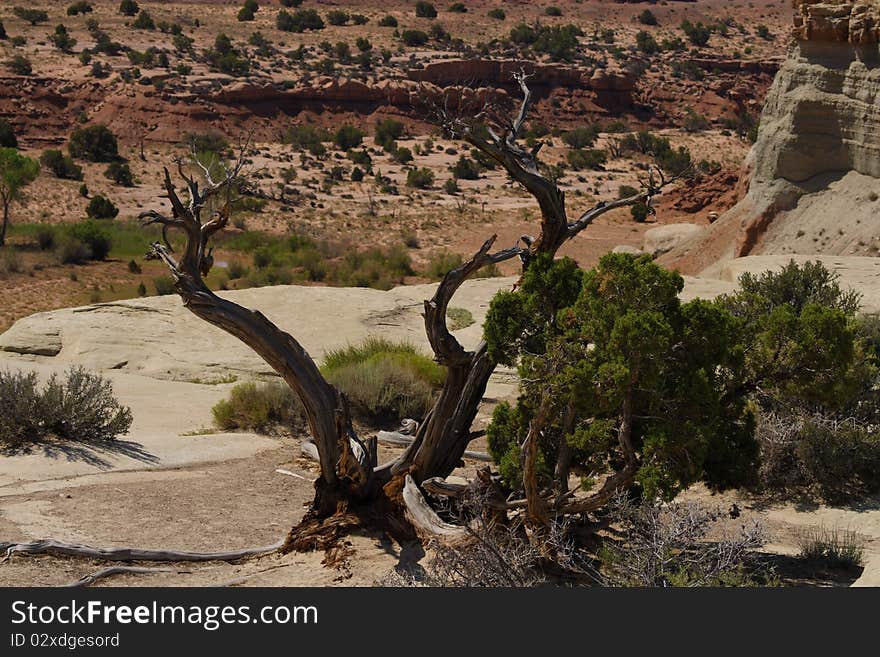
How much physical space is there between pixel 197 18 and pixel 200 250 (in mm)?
65911

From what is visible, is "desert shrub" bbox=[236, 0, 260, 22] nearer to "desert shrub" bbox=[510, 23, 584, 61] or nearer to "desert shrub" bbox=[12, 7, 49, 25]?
"desert shrub" bbox=[12, 7, 49, 25]

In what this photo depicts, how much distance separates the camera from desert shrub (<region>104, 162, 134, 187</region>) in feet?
141

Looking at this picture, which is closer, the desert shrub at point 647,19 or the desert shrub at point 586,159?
the desert shrub at point 586,159

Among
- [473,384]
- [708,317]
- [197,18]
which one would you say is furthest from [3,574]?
[197,18]

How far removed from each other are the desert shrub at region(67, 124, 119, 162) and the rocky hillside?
29.6 meters

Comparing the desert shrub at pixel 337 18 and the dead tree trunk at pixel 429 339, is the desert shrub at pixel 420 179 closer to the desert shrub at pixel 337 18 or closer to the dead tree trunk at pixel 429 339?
the desert shrub at pixel 337 18

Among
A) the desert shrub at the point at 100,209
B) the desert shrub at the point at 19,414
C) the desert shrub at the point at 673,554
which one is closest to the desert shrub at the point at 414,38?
the desert shrub at the point at 100,209

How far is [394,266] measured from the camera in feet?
100

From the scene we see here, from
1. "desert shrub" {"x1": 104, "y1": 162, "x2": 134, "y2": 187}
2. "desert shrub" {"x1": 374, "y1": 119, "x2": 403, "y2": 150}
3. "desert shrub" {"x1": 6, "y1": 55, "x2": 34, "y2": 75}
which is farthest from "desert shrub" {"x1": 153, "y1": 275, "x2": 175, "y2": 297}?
"desert shrub" {"x1": 6, "y1": 55, "x2": 34, "y2": 75}

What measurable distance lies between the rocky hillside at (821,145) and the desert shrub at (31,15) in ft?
166

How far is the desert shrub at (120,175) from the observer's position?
141ft

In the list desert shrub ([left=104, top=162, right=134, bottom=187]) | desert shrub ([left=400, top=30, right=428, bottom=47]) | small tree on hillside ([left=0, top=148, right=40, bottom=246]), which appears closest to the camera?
small tree on hillside ([left=0, top=148, right=40, bottom=246])

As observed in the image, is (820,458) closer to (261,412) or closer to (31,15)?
(261,412)

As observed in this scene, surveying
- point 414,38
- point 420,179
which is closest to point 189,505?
point 420,179
